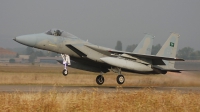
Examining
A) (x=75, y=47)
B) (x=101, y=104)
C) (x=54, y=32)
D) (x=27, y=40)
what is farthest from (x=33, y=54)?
(x=101, y=104)

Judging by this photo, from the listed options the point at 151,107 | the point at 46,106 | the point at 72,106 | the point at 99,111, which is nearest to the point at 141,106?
the point at 151,107

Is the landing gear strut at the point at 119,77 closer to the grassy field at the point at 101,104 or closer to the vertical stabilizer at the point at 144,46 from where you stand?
the vertical stabilizer at the point at 144,46

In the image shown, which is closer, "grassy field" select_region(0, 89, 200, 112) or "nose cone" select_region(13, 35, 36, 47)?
"grassy field" select_region(0, 89, 200, 112)

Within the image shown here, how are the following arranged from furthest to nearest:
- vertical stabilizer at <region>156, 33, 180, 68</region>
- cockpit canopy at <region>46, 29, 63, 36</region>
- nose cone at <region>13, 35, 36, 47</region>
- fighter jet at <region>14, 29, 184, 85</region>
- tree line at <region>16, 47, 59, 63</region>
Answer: tree line at <region>16, 47, 59, 63</region>
vertical stabilizer at <region>156, 33, 180, 68</region>
cockpit canopy at <region>46, 29, 63, 36</region>
fighter jet at <region>14, 29, 184, 85</region>
nose cone at <region>13, 35, 36, 47</region>

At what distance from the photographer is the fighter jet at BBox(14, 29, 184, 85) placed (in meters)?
19.4

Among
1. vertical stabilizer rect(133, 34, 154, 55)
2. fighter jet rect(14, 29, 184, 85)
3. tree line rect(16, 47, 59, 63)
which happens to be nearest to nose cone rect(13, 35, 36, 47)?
fighter jet rect(14, 29, 184, 85)

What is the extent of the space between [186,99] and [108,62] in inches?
358

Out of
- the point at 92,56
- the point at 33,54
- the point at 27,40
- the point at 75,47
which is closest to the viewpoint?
the point at 27,40

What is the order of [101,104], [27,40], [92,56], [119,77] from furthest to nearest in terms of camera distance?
[119,77], [92,56], [27,40], [101,104]

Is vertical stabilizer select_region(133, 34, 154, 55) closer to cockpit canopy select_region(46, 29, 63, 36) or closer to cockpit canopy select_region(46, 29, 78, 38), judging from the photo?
cockpit canopy select_region(46, 29, 78, 38)

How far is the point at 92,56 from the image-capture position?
2014cm

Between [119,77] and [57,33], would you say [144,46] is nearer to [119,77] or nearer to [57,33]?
[119,77]

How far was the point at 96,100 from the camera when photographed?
9664 millimetres

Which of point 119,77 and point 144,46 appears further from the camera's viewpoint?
point 144,46
